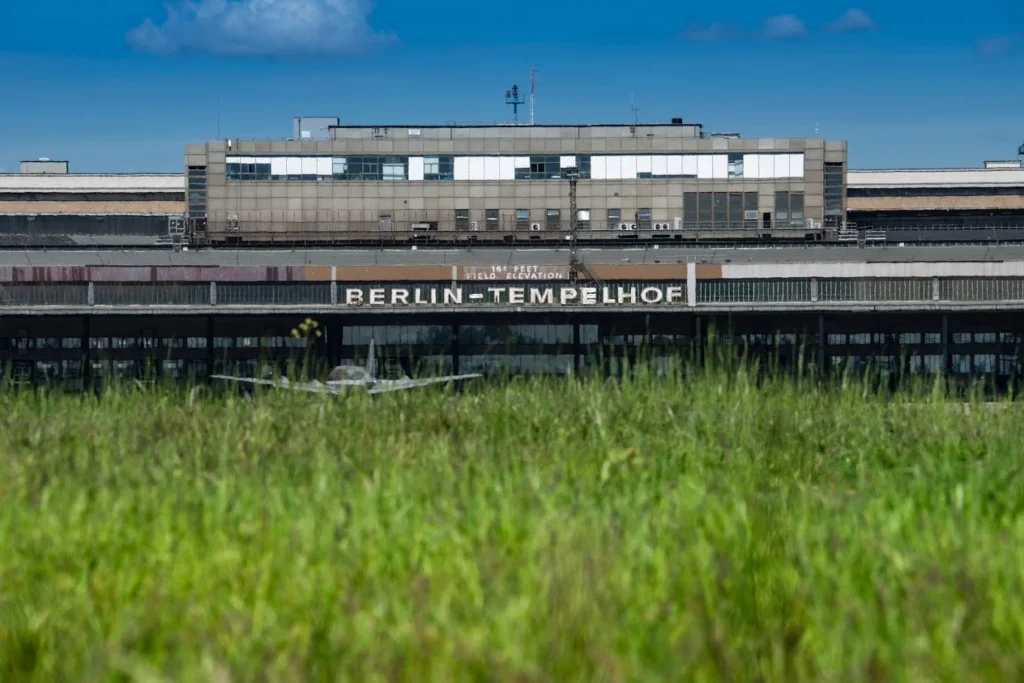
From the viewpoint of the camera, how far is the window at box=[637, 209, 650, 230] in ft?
360

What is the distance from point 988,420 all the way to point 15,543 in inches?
560

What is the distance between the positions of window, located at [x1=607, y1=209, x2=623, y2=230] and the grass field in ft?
305

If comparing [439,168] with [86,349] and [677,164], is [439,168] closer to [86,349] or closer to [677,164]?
[677,164]

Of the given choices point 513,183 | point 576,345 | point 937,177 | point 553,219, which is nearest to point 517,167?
point 513,183

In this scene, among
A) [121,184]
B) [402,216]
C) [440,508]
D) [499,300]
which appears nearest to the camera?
[440,508]

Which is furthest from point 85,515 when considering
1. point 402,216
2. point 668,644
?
→ point 402,216

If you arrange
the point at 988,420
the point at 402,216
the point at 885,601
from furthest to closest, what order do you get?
the point at 402,216 < the point at 988,420 < the point at 885,601

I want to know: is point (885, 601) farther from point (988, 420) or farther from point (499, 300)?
point (499, 300)

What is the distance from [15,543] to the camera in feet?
37.7

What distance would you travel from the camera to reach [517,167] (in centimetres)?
11088

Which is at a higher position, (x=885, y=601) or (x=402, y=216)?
(x=402, y=216)

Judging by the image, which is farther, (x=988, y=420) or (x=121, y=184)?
(x=121, y=184)

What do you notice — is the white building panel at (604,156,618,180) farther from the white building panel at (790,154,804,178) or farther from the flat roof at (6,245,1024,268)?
the flat roof at (6,245,1024,268)

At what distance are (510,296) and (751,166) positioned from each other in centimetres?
5032
